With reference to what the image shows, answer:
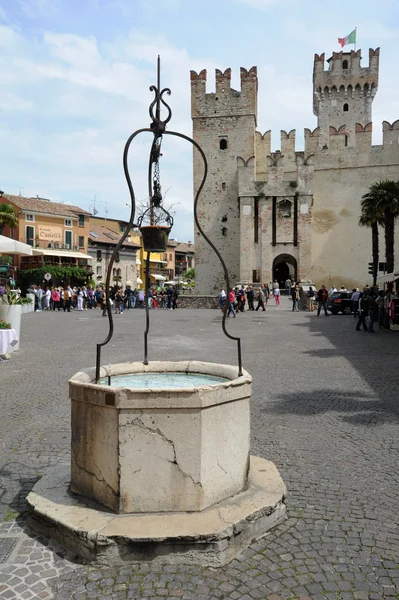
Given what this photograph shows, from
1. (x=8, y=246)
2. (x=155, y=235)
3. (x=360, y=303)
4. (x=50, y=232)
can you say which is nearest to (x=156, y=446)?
(x=155, y=235)

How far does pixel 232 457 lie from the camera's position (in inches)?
147

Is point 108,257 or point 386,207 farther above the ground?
point 386,207

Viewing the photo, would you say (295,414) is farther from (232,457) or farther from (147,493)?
(147,493)

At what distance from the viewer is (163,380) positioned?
15.2ft

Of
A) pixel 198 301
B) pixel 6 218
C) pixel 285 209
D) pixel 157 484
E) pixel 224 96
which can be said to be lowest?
pixel 157 484

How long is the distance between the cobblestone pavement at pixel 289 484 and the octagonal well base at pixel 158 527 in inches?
2.6

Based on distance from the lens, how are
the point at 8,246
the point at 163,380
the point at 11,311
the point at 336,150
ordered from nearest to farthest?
the point at 163,380
the point at 11,311
the point at 8,246
the point at 336,150

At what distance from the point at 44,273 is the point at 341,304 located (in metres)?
28.8

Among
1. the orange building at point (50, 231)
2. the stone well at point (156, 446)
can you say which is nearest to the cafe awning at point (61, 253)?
the orange building at point (50, 231)

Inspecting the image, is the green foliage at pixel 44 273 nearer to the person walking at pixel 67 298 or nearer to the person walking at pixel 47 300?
the person walking at pixel 47 300

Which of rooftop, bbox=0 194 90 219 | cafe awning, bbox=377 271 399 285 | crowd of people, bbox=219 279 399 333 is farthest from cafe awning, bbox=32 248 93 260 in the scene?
cafe awning, bbox=377 271 399 285

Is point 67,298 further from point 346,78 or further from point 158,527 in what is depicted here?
point 346,78

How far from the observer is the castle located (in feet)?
134

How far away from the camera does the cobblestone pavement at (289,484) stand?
2.93m
